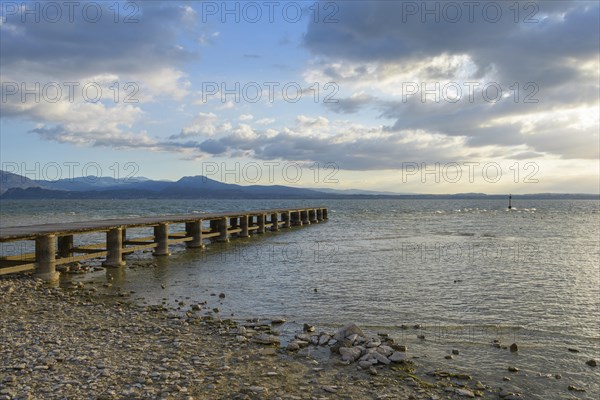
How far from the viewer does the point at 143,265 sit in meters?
21.4

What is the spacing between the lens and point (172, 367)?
25.5 ft

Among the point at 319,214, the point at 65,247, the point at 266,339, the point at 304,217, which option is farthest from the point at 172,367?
the point at 319,214

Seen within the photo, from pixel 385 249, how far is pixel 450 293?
13856 mm

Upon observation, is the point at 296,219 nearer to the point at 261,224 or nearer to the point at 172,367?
the point at 261,224

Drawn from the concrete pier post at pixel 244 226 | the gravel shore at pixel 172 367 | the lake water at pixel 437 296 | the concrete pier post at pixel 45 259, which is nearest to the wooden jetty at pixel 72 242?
the concrete pier post at pixel 45 259

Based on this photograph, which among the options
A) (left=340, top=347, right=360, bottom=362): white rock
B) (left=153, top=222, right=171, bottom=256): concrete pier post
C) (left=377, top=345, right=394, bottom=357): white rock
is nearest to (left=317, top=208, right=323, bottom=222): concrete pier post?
(left=153, top=222, right=171, bottom=256): concrete pier post

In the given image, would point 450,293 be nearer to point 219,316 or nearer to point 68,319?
point 219,316

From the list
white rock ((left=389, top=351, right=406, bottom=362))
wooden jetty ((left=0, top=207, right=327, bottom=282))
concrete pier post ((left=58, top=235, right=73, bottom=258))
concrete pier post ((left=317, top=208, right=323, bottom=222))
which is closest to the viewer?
white rock ((left=389, top=351, right=406, bottom=362))

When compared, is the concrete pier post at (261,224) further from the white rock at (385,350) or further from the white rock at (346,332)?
the white rock at (385,350)

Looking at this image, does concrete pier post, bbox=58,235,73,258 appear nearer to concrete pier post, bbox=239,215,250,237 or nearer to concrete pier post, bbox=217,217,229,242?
concrete pier post, bbox=217,217,229,242

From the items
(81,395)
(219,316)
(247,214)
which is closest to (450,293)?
(219,316)

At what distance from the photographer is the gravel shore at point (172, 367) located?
22.4ft

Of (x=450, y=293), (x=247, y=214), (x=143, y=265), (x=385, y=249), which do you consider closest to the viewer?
(x=450, y=293)

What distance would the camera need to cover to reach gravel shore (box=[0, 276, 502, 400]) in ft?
22.4
